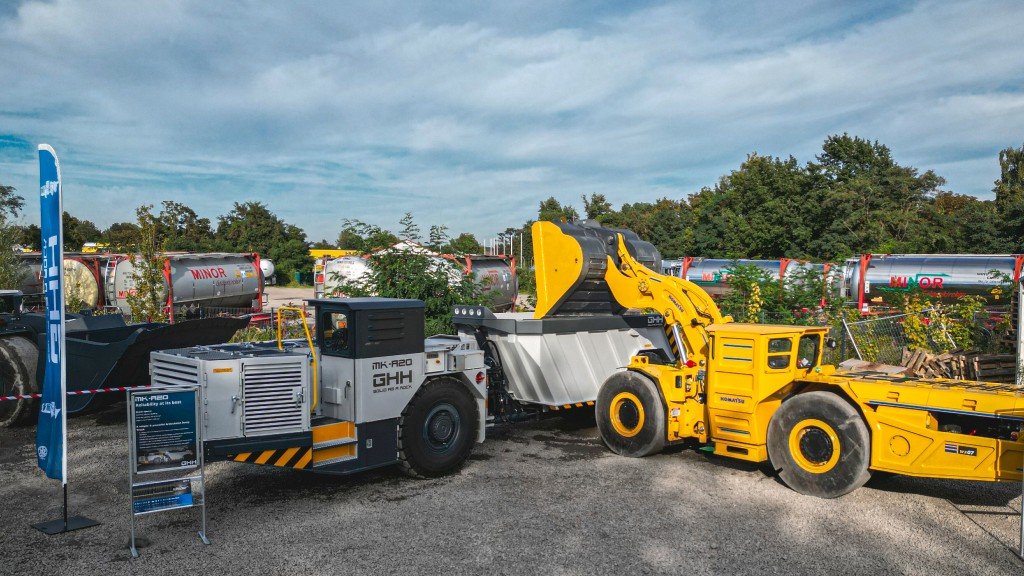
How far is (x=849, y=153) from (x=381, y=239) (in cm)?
4823

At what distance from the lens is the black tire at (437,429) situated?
27.9 feet

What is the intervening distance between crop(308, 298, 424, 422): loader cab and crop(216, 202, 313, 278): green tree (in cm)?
5631

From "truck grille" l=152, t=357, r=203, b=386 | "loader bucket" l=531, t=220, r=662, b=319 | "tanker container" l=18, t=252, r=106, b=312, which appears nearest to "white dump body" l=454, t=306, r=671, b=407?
"loader bucket" l=531, t=220, r=662, b=319

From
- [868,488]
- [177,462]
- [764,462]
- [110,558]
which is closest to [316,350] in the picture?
[177,462]

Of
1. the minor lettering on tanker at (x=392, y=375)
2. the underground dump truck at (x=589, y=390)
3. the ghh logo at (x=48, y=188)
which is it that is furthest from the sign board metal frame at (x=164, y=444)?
the ghh logo at (x=48, y=188)

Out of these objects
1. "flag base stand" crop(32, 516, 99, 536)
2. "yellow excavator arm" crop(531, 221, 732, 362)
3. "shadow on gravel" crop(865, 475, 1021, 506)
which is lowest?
"shadow on gravel" crop(865, 475, 1021, 506)

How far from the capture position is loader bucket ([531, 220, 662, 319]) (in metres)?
10.8

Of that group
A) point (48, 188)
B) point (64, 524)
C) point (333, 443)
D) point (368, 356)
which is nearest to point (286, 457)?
point (333, 443)

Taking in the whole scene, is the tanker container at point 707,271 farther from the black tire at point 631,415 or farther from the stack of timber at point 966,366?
the black tire at point 631,415

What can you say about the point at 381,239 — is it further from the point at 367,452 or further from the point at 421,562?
the point at 421,562

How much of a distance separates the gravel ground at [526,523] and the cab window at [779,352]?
57.9 inches

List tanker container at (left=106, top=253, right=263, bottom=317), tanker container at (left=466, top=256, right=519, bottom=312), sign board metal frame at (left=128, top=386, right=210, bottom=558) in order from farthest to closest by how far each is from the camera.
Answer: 1. tanker container at (left=466, top=256, right=519, bottom=312)
2. tanker container at (left=106, top=253, right=263, bottom=317)
3. sign board metal frame at (left=128, top=386, right=210, bottom=558)

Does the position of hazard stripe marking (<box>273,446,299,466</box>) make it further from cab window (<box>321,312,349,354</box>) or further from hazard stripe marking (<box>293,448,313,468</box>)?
cab window (<box>321,312,349,354</box>)

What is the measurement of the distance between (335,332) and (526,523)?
316 cm
